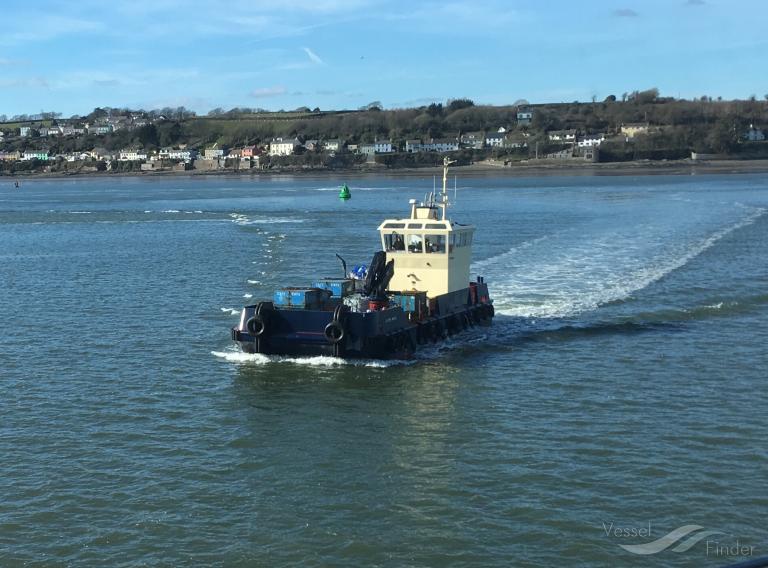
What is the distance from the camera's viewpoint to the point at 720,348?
93.0 feet

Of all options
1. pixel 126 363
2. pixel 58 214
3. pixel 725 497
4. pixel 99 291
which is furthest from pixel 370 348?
pixel 58 214

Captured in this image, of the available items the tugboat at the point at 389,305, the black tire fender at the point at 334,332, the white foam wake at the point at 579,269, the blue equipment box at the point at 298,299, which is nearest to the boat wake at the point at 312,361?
the tugboat at the point at 389,305

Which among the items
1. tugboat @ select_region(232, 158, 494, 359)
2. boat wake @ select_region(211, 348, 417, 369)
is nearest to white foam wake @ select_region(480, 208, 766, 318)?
tugboat @ select_region(232, 158, 494, 359)

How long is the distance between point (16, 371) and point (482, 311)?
51.2ft

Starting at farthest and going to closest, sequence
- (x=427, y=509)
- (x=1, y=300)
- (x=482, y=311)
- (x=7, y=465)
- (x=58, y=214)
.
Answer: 1. (x=58, y=214)
2. (x=1, y=300)
3. (x=482, y=311)
4. (x=7, y=465)
5. (x=427, y=509)

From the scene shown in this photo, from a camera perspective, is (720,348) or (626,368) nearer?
(626,368)

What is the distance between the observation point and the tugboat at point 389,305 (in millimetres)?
26500

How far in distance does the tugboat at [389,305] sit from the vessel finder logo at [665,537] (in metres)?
12.1

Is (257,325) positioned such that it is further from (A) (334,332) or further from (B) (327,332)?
(A) (334,332)

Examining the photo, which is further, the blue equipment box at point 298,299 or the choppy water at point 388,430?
the blue equipment box at point 298,299

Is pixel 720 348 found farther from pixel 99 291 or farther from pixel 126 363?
pixel 99 291

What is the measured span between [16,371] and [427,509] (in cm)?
1500

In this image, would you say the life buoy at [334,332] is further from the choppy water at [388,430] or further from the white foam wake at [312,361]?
the choppy water at [388,430]

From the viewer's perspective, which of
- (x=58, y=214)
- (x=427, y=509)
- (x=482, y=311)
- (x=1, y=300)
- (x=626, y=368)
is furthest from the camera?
(x=58, y=214)
